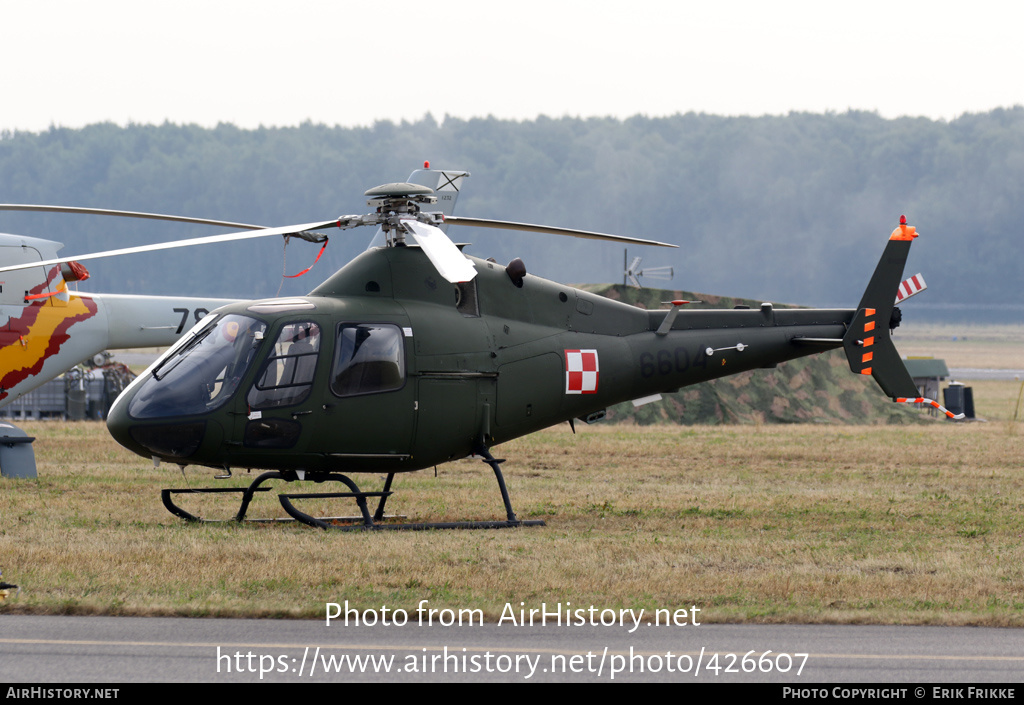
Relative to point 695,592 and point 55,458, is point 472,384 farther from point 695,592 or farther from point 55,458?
point 55,458

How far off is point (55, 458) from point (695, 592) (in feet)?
40.0

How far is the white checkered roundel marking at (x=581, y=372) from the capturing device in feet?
43.2

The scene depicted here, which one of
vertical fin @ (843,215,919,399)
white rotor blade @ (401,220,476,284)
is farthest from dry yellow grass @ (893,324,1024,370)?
white rotor blade @ (401,220,476,284)

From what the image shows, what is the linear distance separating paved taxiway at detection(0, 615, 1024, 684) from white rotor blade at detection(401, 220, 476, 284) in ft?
9.17

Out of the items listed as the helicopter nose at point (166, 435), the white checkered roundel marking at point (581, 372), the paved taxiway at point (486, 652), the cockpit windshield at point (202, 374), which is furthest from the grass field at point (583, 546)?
the white checkered roundel marking at point (581, 372)

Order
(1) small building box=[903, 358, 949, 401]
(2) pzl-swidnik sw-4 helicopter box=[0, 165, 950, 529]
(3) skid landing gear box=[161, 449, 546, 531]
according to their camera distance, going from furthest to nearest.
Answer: (1) small building box=[903, 358, 949, 401] → (3) skid landing gear box=[161, 449, 546, 531] → (2) pzl-swidnik sw-4 helicopter box=[0, 165, 950, 529]

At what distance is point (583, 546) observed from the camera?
11.0 m

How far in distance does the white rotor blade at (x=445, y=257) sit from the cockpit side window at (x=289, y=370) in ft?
5.77

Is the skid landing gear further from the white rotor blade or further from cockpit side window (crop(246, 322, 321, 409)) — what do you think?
the white rotor blade

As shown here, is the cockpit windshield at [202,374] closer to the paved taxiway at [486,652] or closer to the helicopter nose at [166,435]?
the helicopter nose at [166,435]

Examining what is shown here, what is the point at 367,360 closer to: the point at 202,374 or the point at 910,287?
the point at 202,374

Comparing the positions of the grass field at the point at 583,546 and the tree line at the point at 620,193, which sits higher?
the tree line at the point at 620,193

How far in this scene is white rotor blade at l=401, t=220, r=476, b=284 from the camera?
31.1 ft
